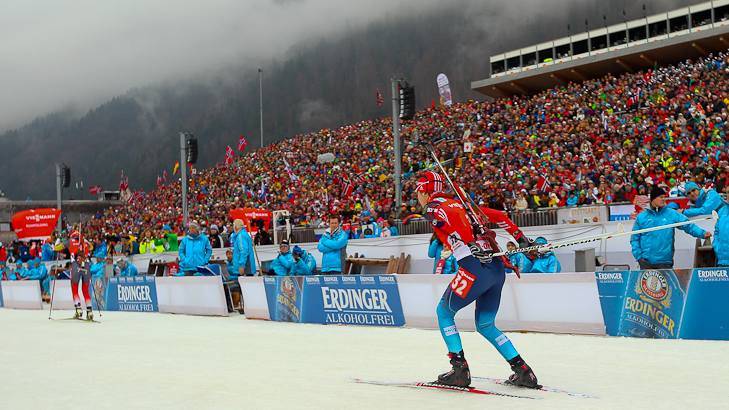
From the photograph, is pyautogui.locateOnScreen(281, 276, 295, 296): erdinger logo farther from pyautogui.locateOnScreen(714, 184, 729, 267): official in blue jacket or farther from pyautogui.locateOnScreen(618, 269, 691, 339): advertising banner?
pyautogui.locateOnScreen(714, 184, 729, 267): official in blue jacket

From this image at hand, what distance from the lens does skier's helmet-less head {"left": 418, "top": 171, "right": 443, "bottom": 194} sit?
19.1 feet

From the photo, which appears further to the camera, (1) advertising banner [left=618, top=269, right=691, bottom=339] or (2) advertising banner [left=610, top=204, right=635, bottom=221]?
(2) advertising banner [left=610, top=204, right=635, bottom=221]

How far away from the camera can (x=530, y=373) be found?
518cm

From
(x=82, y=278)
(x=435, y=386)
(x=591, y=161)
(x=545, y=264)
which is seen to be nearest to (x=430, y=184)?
(x=435, y=386)

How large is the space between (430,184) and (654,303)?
14.3 feet

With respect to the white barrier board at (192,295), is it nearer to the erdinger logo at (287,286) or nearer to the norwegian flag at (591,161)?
the erdinger logo at (287,286)

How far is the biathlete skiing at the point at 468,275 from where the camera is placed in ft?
17.7

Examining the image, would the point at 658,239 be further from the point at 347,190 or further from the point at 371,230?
the point at 347,190

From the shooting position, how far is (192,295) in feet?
51.2

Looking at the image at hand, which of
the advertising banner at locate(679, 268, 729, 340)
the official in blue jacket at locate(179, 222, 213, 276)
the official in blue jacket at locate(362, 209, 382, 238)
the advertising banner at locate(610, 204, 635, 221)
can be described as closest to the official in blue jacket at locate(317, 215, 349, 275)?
the official in blue jacket at locate(179, 222, 213, 276)

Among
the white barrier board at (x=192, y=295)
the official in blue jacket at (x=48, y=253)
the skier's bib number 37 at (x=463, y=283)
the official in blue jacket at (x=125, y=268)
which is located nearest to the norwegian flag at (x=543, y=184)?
the white barrier board at (x=192, y=295)

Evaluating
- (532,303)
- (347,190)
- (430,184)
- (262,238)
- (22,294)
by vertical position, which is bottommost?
(22,294)

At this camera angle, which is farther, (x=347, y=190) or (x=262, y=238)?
(x=347, y=190)

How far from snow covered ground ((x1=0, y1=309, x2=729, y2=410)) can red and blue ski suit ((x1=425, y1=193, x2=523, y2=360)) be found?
489 mm
